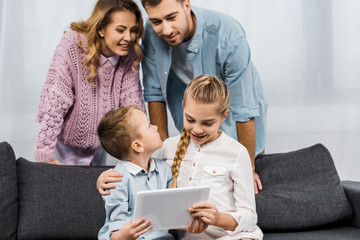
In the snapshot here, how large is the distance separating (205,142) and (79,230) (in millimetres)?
695

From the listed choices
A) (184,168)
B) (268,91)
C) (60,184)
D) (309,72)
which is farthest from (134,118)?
(309,72)

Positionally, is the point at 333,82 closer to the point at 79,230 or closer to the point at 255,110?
the point at 255,110

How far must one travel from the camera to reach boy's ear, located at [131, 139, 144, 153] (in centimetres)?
171

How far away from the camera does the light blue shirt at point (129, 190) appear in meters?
1.66

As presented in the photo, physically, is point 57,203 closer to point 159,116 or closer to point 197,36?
point 159,116

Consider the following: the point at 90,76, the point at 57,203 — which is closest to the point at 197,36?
the point at 90,76

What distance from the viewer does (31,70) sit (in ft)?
9.29

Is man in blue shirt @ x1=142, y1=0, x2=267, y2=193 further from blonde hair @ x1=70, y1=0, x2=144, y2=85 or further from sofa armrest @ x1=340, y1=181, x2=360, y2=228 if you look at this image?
sofa armrest @ x1=340, y1=181, x2=360, y2=228

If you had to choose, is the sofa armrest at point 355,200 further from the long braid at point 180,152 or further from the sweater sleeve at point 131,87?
the sweater sleeve at point 131,87

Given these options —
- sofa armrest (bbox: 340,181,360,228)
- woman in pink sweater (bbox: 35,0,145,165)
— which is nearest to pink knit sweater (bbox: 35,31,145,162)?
woman in pink sweater (bbox: 35,0,145,165)

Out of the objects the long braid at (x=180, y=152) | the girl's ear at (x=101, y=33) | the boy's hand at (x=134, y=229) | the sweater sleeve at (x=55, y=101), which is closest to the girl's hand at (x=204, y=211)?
the boy's hand at (x=134, y=229)

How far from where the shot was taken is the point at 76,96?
2379mm

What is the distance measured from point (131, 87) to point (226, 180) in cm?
83

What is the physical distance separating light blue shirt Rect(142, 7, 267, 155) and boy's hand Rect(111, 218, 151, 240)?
88 cm
